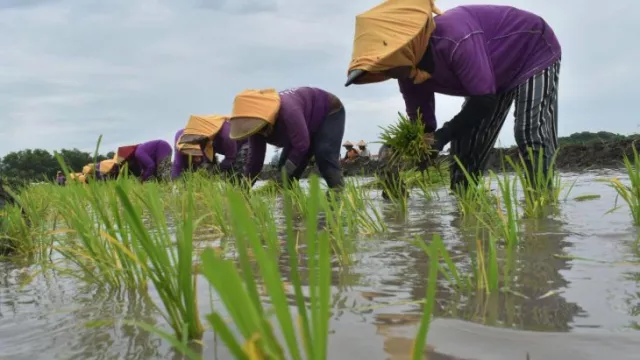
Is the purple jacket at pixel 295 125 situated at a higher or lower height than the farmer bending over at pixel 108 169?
higher

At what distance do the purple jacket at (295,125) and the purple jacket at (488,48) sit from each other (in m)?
1.43

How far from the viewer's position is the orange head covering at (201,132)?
6895 mm

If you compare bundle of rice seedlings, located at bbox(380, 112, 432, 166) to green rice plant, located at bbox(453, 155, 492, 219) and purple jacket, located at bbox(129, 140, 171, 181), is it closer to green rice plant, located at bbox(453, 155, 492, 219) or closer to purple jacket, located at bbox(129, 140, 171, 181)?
green rice plant, located at bbox(453, 155, 492, 219)

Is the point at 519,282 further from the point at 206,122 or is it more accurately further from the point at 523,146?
the point at 206,122

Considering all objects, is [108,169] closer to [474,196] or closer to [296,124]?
[296,124]

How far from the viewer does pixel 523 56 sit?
2797mm

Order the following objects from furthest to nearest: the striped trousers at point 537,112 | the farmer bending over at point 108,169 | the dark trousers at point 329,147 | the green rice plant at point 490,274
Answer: the farmer bending over at point 108,169 → the dark trousers at point 329,147 → the striped trousers at point 537,112 → the green rice plant at point 490,274

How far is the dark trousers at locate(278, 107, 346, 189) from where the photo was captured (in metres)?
4.34

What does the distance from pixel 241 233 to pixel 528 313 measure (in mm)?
609

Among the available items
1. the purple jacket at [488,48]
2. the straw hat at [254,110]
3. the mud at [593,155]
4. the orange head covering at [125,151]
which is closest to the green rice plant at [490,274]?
the purple jacket at [488,48]

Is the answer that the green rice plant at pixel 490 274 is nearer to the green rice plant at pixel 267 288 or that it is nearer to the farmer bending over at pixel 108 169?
the green rice plant at pixel 267 288

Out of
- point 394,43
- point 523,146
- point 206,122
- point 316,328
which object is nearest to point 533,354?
point 316,328

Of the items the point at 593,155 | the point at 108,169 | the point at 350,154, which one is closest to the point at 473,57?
the point at 593,155

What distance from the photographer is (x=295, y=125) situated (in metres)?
4.09
